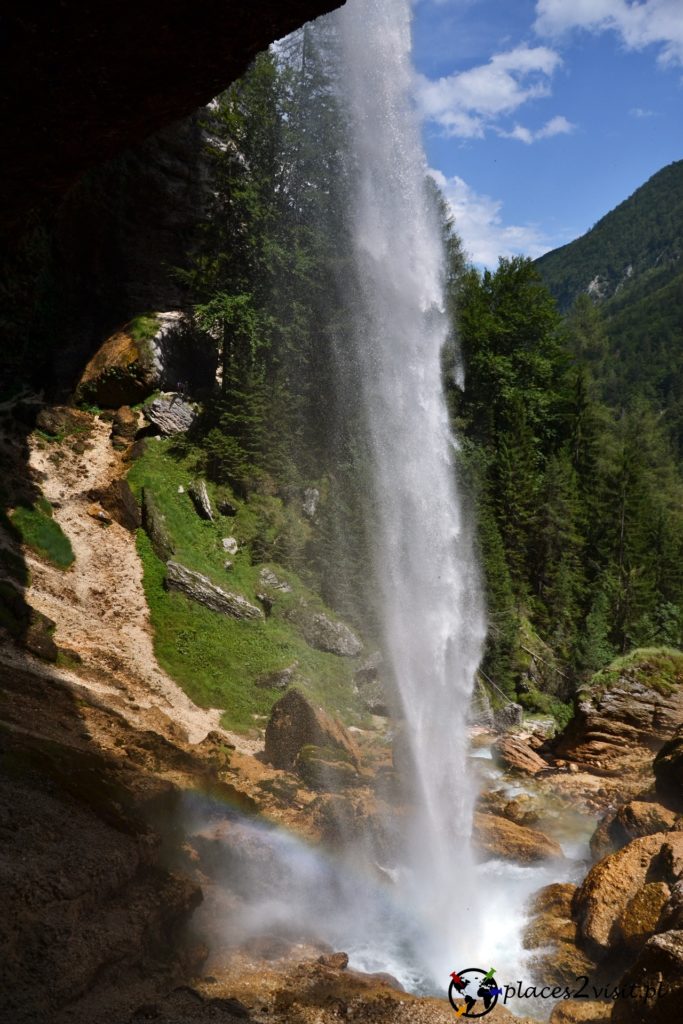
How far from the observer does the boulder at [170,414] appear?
83.9 ft

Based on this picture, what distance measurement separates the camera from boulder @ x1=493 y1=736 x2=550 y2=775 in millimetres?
19141

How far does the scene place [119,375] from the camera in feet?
84.8

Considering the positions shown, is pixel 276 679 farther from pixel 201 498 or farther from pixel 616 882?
pixel 616 882

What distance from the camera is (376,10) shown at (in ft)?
60.1

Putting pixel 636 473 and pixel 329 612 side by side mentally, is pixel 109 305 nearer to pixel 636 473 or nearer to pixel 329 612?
pixel 329 612

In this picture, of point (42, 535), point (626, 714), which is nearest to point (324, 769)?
point (626, 714)

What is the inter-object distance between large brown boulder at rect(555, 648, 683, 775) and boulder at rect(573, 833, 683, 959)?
8.41m

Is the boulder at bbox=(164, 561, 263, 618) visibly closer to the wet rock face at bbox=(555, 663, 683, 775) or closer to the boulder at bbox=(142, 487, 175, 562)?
the boulder at bbox=(142, 487, 175, 562)

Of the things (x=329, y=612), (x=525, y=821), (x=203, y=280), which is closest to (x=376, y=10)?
(x=203, y=280)

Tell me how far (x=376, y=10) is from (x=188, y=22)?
16743 mm

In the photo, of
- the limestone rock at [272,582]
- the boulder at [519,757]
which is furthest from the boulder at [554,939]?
the limestone rock at [272,582]

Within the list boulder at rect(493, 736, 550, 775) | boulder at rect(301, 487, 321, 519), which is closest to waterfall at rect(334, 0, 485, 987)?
boulder at rect(493, 736, 550, 775)

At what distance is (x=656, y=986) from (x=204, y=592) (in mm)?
15755

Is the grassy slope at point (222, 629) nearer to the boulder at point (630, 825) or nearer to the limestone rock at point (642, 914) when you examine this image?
the boulder at point (630, 825)
